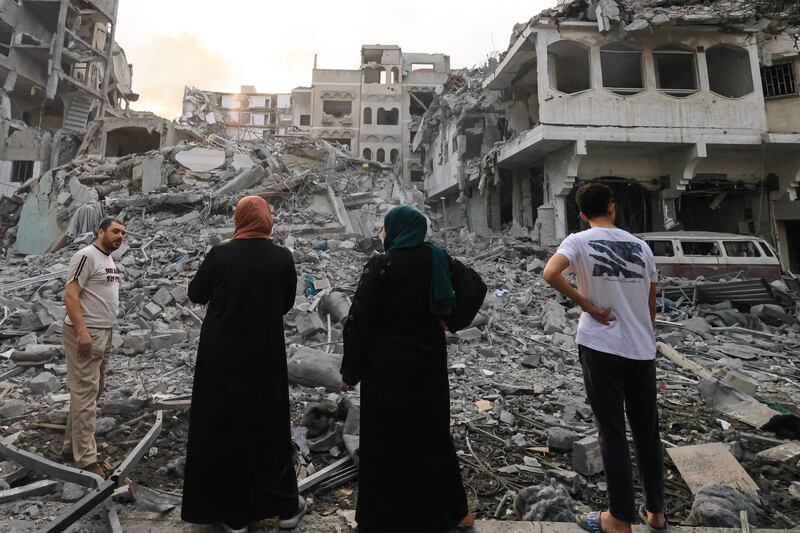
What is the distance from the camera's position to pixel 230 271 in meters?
2.09

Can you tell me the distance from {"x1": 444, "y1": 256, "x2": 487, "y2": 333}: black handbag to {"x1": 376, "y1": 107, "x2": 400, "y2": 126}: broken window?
3351 centimetres

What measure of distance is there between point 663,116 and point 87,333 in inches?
570

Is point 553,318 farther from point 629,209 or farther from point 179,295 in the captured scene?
point 629,209

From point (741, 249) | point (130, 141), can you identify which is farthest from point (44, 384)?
point (130, 141)

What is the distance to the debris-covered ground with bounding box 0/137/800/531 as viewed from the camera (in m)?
2.57

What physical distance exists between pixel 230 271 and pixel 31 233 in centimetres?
1488

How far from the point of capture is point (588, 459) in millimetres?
2736

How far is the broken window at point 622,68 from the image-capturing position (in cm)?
1236

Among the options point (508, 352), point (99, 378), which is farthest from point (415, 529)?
point (508, 352)

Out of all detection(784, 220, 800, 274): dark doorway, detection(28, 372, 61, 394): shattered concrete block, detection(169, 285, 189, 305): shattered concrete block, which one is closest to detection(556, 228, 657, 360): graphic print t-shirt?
detection(28, 372, 61, 394): shattered concrete block

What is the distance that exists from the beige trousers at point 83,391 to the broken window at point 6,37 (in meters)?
31.9

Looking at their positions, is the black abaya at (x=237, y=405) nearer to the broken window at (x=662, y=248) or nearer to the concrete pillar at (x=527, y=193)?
the broken window at (x=662, y=248)

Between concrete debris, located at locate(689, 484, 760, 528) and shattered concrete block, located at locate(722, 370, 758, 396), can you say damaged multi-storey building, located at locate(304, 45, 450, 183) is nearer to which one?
shattered concrete block, located at locate(722, 370, 758, 396)

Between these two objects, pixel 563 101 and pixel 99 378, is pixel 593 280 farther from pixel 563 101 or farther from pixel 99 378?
pixel 563 101
